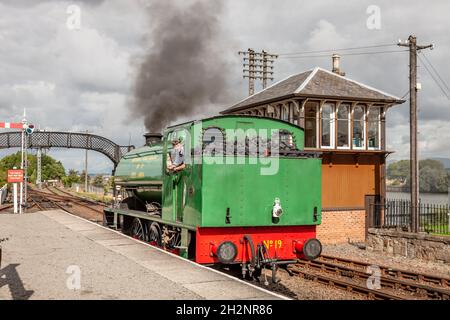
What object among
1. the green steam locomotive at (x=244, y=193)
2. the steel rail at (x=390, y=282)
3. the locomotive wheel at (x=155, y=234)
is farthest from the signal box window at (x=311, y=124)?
the green steam locomotive at (x=244, y=193)

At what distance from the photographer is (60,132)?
40094mm

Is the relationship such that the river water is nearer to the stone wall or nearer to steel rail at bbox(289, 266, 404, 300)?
the stone wall

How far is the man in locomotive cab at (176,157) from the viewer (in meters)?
9.95

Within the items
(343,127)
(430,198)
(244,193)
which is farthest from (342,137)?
(430,198)

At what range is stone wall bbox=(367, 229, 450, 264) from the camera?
14.5 metres

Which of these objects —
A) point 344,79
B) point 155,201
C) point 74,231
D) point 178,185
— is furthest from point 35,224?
point 344,79

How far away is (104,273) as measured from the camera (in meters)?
8.88

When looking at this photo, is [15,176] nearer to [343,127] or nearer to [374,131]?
[343,127]

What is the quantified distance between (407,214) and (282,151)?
11.3m

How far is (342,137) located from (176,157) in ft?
37.5

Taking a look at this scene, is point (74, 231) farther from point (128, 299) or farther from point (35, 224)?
point (128, 299)

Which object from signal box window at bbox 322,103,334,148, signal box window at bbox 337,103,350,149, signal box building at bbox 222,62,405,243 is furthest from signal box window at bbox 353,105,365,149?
signal box window at bbox 322,103,334,148

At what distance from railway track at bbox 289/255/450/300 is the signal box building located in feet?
19.0

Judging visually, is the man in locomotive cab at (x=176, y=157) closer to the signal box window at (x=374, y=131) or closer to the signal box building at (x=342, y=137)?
the signal box building at (x=342, y=137)
